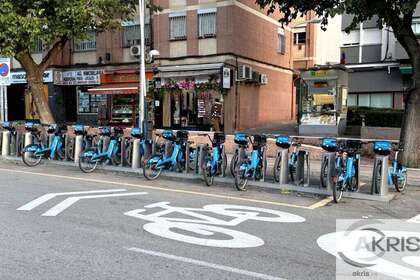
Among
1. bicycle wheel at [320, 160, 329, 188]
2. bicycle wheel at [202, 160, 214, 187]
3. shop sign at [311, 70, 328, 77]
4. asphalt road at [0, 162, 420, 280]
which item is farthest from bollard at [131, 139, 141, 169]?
shop sign at [311, 70, 328, 77]

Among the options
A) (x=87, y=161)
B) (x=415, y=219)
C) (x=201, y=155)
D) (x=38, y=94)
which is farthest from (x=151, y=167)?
(x=38, y=94)

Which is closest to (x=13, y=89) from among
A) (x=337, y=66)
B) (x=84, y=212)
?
(x=337, y=66)

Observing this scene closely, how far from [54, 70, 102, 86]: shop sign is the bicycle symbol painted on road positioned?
19885mm

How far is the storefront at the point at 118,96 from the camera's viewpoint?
25609 mm

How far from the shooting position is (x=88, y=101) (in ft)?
94.3

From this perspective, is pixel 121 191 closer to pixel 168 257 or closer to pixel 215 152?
pixel 215 152

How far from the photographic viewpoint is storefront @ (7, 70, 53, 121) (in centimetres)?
3020

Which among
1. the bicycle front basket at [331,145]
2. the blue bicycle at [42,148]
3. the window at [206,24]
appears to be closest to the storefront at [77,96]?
the window at [206,24]

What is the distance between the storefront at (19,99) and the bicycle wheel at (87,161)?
18.9 m

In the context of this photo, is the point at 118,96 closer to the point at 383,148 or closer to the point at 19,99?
the point at 19,99

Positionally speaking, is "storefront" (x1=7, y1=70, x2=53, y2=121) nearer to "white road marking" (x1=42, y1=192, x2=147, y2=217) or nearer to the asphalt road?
the asphalt road

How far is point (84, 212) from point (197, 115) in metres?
17.5

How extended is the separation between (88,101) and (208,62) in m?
8.34

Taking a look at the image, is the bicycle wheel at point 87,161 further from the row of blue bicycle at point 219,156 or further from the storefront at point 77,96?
the storefront at point 77,96
